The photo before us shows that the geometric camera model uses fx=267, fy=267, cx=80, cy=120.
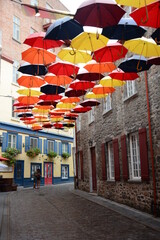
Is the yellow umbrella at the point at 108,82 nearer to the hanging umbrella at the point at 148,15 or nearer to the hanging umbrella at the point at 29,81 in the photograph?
the hanging umbrella at the point at 29,81

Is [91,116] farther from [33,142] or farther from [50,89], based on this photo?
[33,142]

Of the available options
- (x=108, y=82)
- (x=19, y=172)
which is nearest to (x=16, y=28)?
(x=19, y=172)

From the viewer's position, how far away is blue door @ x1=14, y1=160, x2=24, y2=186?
22.1m

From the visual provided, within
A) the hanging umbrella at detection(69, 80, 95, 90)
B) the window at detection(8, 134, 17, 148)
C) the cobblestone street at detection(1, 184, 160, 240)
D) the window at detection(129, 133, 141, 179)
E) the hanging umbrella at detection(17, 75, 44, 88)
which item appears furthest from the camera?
the window at detection(8, 134, 17, 148)

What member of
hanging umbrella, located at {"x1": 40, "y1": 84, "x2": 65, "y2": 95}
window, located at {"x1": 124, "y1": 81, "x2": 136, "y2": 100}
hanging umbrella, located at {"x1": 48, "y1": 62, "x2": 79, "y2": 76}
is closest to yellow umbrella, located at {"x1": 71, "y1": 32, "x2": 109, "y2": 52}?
hanging umbrella, located at {"x1": 48, "y1": 62, "x2": 79, "y2": 76}

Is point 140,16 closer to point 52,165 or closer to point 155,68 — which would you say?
point 155,68

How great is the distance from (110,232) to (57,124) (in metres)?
10.9

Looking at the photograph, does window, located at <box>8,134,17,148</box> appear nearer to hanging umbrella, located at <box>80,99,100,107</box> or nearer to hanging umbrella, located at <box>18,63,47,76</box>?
hanging umbrella, located at <box>80,99,100,107</box>

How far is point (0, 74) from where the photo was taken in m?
21.8

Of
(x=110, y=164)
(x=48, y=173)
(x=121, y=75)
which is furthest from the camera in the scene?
(x=48, y=173)

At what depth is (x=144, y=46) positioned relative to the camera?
6.52m

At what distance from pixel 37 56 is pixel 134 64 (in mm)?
2708

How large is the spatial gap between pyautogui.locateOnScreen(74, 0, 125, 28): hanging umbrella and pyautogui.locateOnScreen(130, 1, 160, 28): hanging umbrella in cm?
31

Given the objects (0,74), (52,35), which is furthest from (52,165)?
(52,35)
